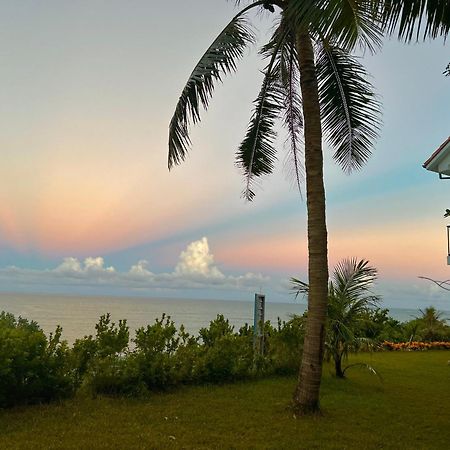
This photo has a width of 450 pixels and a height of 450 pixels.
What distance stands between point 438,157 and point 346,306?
11.5 feet

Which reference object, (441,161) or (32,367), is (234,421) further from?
(441,161)

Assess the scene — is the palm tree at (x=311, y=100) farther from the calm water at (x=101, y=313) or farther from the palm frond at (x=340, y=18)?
the calm water at (x=101, y=313)

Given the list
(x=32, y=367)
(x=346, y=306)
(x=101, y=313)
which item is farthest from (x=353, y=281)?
(x=101, y=313)

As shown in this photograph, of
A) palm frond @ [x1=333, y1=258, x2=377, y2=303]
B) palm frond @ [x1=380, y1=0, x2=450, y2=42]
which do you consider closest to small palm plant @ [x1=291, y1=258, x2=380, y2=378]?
palm frond @ [x1=333, y1=258, x2=377, y2=303]

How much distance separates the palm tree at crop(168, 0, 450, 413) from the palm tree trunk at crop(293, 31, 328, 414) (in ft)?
0.04

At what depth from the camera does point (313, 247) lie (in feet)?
20.9

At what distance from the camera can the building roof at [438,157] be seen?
9195mm

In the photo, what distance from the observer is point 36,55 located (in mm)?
9672

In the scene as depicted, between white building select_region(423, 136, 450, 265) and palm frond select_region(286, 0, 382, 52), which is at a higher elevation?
white building select_region(423, 136, 450, 265)

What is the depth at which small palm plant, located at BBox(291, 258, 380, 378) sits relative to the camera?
9.09 m

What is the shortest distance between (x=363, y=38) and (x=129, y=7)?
682 cm

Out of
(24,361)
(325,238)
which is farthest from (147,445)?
(325,238)

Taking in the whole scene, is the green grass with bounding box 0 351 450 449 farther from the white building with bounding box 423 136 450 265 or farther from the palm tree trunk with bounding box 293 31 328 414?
the white building with bounding box 423 136 450 265

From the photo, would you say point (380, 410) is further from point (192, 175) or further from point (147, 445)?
point (192, 175)
